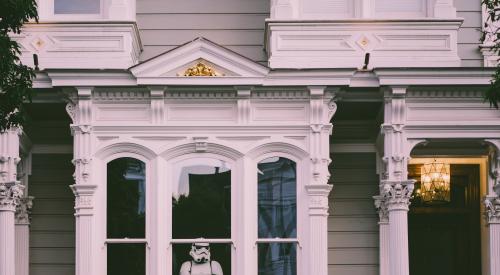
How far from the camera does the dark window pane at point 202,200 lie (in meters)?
20.0

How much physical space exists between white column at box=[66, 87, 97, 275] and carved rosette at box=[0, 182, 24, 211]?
2.85 ft

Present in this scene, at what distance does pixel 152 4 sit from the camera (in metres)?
22.0

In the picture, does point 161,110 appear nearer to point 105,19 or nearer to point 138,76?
point 138,76

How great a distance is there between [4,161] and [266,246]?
412cm

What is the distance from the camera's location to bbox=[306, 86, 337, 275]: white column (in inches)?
779

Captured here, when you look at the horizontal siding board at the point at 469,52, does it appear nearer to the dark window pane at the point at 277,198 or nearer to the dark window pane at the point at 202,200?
the dark window pane at the point at 277,198

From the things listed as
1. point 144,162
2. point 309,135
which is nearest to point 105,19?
point 144,162

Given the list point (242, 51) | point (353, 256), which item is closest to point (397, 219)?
point (353, 256)

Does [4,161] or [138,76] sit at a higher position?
[138,76]

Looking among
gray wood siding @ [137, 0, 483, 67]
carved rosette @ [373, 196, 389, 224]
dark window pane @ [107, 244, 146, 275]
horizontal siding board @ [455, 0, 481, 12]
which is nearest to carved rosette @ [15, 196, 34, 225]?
dark window pane @ [107, 244, 146, 275]

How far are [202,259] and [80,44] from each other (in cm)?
407

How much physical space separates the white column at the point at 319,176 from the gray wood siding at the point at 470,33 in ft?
9.38

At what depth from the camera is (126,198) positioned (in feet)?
65.9

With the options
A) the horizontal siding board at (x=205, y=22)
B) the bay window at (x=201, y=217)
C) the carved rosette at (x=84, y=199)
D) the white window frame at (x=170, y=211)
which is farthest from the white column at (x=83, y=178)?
the horizontal siding board at (x=205, y=22)
